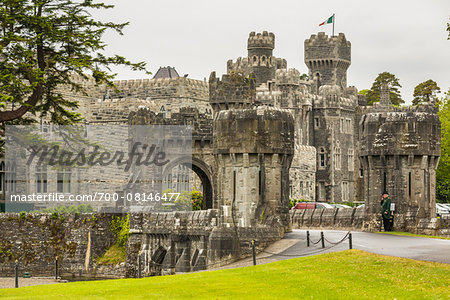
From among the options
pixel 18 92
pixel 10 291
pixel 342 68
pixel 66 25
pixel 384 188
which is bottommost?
pixel 10 291

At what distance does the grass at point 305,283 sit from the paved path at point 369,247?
1.23m

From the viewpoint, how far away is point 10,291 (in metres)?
30.1

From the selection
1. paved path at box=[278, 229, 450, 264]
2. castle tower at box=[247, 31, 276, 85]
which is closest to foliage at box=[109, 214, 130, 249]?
paved path at box=[278, 229, 450, 264]

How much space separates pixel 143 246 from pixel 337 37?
59.0 metres

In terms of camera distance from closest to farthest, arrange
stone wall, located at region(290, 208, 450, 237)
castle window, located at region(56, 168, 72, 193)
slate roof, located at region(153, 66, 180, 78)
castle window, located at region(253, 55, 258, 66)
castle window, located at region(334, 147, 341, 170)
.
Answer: stone wall, located at region(290, 208, 450, 237)
castle window, located at region(56, 168, 72, 193)
slate roof, located at region(153, 66, 180, 78)
castle window, located at region(334, 147, 341, 170)
castle window, located at region(253, 55, 258, 66)

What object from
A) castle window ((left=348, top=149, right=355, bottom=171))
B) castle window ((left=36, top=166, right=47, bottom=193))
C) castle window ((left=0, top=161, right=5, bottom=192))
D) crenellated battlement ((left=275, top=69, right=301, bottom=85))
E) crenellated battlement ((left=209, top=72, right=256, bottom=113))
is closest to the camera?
crenellated battlement ((left=209, top=72, right=256, bottom=113))

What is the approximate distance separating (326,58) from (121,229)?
2177 inches

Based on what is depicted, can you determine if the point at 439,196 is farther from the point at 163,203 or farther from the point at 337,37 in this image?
the point at 337,37

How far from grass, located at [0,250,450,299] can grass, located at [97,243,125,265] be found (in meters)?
15.7

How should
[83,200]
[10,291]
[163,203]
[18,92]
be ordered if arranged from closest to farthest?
1. [10,291]
2. [18,92]
3. [163,203]
4. [83,200]

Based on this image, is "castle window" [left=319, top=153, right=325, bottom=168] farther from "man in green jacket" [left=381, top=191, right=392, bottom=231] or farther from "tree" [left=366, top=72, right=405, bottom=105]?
"man in green jacket" [left=381, top=191, right=392, bottom=231]

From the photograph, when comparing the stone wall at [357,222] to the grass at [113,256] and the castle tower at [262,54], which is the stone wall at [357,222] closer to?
the grass at [113,256]

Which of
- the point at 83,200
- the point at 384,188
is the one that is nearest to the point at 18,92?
the point at 384,188

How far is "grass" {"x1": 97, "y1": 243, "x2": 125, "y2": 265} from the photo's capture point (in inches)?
1737
